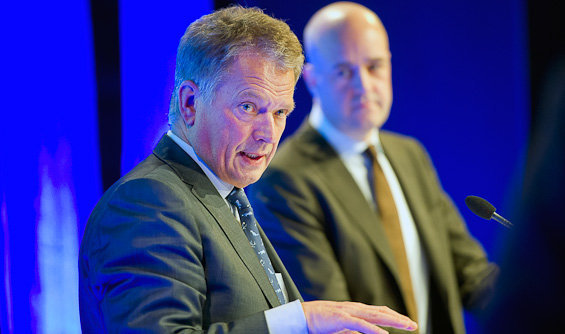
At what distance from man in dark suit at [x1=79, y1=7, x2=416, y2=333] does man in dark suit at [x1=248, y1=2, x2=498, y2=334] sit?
89cm

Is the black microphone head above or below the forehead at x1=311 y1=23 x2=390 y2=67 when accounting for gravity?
below

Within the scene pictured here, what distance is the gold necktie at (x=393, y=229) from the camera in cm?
260

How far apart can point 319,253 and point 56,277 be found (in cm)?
97

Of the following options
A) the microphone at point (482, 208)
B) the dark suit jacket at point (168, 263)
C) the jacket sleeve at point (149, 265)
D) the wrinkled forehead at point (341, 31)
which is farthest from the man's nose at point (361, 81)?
the jacket sleeve at point (149, 265)

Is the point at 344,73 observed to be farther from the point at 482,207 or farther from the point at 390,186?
the point at 482,207

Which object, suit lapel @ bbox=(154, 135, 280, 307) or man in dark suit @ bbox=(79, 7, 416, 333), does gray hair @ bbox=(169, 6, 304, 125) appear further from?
suit lapel @ bbox=(154, 135, 280, 307)

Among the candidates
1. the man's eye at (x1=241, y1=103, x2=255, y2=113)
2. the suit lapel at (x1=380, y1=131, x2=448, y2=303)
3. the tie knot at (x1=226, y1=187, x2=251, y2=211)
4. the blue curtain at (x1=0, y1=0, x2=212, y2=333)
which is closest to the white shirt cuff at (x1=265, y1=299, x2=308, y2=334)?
the tie knot at (x1=226, y1=187, x2=251, y2=211)

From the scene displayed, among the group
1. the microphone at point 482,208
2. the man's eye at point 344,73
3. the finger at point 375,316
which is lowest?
the finger at point 375,316

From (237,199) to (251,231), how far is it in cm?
8

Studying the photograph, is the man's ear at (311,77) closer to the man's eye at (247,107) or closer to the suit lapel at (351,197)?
the suit lapel at (351,197)

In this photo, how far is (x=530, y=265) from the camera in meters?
0.63

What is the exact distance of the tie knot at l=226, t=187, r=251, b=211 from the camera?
5.02 feet

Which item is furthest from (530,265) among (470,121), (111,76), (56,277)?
(470,121)

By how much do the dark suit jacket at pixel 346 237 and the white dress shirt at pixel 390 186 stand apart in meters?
0.04
